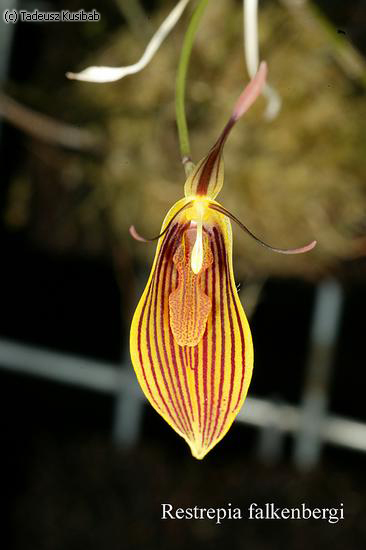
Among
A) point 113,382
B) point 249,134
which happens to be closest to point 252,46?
point 249,134

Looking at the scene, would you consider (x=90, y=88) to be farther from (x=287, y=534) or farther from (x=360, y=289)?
(x=287, y=534)

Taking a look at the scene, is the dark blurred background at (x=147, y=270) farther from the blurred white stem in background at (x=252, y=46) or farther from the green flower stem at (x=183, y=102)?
the green flower stem at (x=183, y=102)

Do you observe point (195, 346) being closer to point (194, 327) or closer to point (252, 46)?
point (194, 327)

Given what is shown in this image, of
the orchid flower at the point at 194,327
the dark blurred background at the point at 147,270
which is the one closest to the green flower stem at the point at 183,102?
the orchid flower at the point at 194,327

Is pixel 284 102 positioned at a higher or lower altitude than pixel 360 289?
higher

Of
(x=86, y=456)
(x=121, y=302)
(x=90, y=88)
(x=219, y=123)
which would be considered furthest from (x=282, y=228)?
(x=86, y=456)

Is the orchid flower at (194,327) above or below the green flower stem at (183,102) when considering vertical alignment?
below

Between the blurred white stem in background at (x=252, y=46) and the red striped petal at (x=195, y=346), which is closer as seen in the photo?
the red striped petal at (x=195, y=346)
